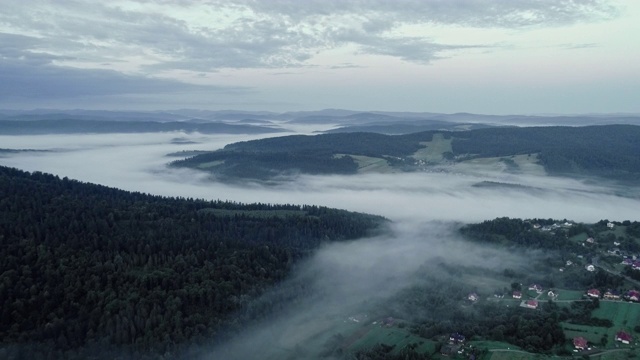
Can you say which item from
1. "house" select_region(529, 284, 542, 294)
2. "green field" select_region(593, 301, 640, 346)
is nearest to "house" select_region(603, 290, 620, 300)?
"green field" select_region(593, 301, 640, 346)

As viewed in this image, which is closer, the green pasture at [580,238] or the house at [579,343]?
the house at [579,343]

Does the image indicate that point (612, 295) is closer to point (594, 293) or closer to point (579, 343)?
point (594, 293)

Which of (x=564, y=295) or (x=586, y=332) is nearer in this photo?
(x=586, y=332)

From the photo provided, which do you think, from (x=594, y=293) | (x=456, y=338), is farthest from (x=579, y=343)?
(x=594, y=293)

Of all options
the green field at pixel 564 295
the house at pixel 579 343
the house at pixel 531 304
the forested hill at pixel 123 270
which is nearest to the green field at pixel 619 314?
the green field at pixel 564 295

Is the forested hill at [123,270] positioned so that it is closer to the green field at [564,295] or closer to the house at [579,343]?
the green field at [564,295]

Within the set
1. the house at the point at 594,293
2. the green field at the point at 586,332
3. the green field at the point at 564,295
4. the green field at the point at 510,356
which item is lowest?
the green field at the point at 510,356
